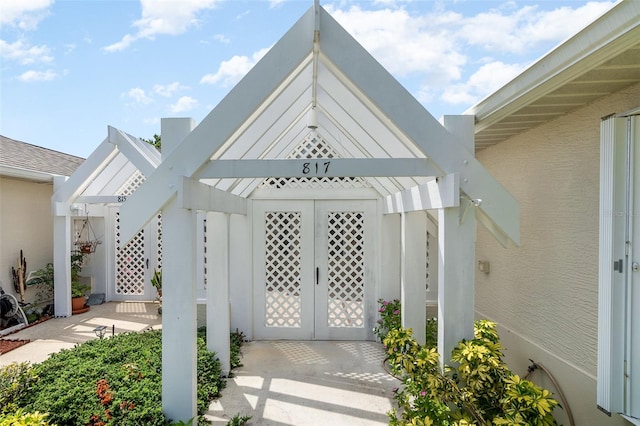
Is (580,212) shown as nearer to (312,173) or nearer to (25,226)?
(312,173)

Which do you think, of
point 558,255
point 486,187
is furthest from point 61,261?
point 558,255

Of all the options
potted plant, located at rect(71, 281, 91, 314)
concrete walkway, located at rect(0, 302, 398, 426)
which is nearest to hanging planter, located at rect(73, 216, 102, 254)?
potted plant, located at rect(71, 281, 91, 314)

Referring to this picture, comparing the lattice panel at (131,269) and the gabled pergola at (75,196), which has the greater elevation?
the gabled pergola at (75,196)

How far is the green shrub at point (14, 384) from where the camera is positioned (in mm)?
3822

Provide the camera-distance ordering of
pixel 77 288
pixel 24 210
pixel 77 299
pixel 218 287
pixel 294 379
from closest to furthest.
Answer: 1. pixel 294 379
2. pixel 218 287
3. pixel 24 210
4. pixel 77 299
5. pixel 77 288

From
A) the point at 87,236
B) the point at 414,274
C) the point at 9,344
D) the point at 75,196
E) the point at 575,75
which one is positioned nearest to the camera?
the point at 575,75

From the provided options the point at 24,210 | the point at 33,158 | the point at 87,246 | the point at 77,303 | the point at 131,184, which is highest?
the point at 33,158

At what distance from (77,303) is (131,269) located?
1.79 meters

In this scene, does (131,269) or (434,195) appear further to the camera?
(131,269)

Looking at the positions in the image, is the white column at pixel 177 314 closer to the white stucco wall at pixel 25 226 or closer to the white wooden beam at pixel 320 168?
the white wooden beam at pixel 320 168

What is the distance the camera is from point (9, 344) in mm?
6914

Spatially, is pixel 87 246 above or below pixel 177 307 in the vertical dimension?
below

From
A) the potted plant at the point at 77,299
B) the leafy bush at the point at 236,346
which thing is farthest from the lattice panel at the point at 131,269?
the leafy bush at the point at 236,346

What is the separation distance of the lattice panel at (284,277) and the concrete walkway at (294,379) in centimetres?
54
